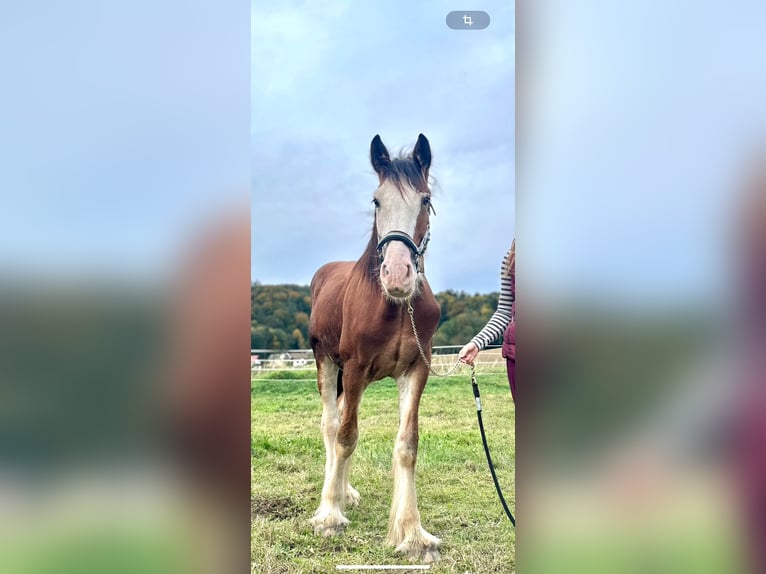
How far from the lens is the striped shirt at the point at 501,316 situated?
123cm

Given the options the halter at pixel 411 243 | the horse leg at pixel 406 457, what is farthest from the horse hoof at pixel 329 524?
the halter at pixel 411 243

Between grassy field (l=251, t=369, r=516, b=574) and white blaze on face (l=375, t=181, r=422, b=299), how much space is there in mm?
281

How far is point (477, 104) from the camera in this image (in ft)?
3.91

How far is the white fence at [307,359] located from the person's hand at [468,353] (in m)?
0.01

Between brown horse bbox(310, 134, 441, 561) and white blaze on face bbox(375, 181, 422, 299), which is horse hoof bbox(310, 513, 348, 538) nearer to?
brown horse bbox(310, 134, 441, 561)

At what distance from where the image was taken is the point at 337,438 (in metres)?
1.35

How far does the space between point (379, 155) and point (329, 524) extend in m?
0.93

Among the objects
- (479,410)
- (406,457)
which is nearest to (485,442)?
(479,410)
